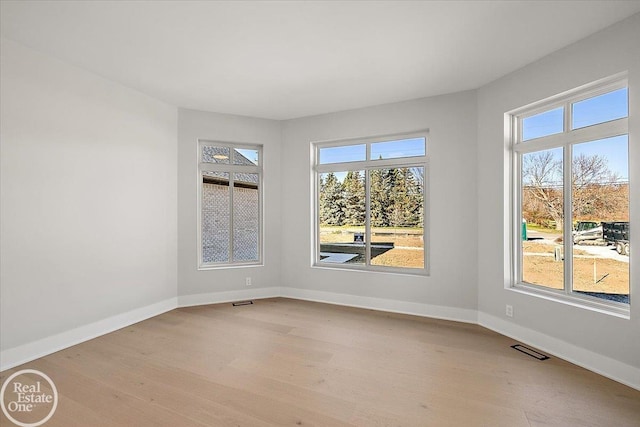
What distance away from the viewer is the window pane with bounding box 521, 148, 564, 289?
3.17 metres

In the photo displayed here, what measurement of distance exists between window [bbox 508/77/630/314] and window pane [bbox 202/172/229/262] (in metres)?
3.90

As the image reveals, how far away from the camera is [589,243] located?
9.57 ft

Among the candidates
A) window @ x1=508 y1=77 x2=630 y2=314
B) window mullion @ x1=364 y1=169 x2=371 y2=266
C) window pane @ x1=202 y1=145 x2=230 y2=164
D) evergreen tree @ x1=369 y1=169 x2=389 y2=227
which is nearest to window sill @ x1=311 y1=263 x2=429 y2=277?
window mullion @ x1=364 y1=169 x2=371 y2=266

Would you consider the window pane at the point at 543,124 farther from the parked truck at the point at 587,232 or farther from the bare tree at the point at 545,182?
the parked truck at the point at 587,232

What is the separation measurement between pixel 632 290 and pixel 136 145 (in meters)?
5.15

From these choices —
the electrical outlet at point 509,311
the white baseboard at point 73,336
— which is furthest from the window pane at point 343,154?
the white baseboard at point 73,336

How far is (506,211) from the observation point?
3.54 metres

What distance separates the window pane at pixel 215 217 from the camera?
479 cm

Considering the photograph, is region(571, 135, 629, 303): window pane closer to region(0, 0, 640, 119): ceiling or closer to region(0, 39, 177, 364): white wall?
region(0, 0, 640, 119): ceiling

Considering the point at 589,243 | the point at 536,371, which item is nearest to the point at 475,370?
the point at 536,371

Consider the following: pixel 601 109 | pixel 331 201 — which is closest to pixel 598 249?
pixel 601 109

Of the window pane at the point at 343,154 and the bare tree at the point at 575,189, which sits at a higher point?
the window pane at the point at 343,154

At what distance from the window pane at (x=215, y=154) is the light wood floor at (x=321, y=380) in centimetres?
242

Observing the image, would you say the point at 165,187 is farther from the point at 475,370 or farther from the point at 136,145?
the point at 475,370
